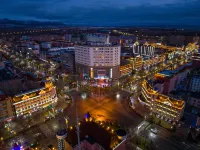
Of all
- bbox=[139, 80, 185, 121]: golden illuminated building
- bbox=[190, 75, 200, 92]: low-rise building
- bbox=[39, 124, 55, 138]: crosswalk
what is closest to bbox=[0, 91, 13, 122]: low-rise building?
bbox=[39, 124, 55, 138]: crosswalk

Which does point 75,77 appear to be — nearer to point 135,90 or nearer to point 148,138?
point 135,90

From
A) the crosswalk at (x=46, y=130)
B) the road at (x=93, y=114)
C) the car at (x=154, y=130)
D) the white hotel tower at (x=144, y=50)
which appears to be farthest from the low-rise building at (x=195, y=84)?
Answer: the crosswalk at (x=46, y=130)

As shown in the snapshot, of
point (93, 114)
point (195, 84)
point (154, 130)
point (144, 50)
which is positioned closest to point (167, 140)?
point (154, 130)

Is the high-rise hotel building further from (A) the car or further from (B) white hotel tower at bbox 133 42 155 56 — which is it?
(B) white hotel tower at bbox 133 42 155 56

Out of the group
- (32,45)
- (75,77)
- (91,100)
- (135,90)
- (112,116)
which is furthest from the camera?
(32,45)

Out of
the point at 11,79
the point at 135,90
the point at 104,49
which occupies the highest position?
the point at 104,49

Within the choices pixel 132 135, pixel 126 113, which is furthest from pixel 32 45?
pixel 132 135
